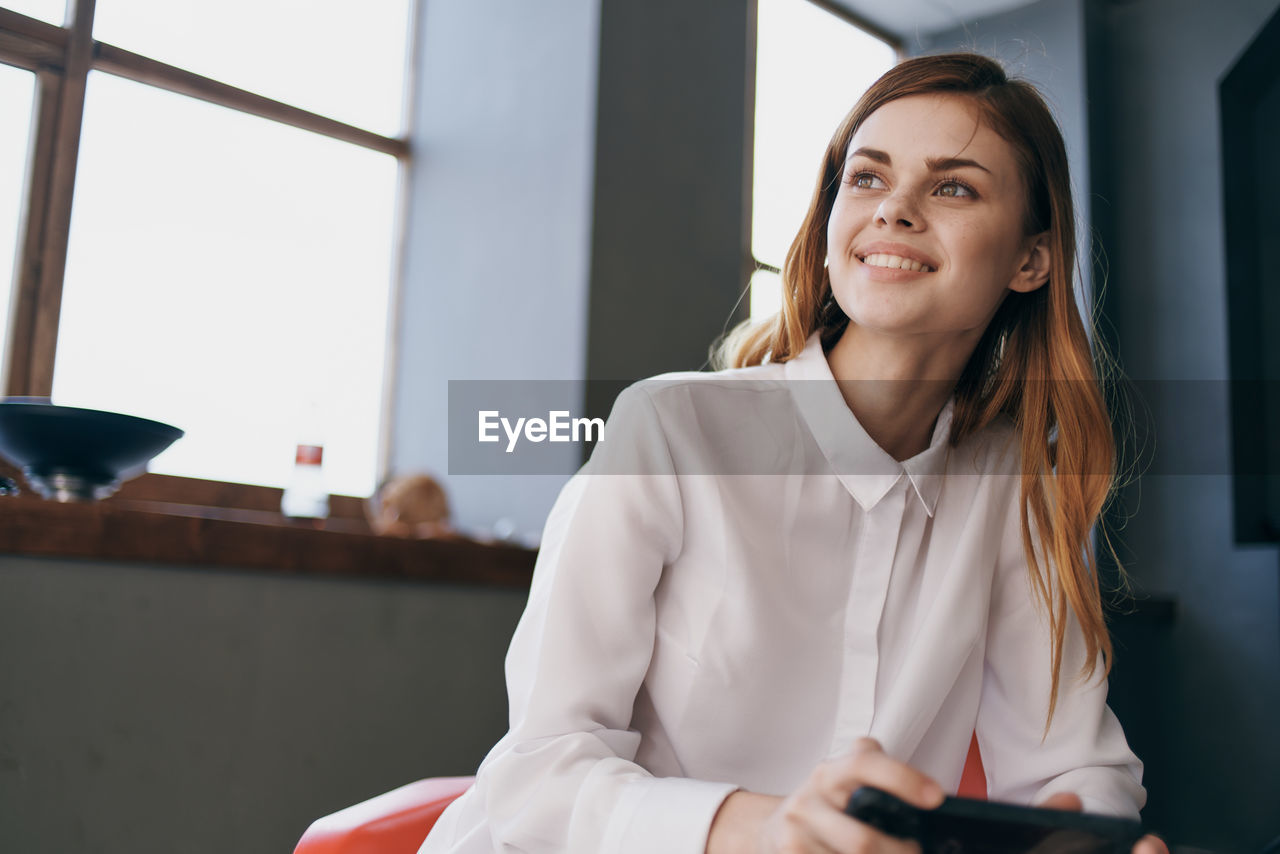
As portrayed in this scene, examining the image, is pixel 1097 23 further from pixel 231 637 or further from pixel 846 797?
pixel 846 797

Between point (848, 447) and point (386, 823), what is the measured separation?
57 cm

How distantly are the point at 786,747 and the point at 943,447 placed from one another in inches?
15.0

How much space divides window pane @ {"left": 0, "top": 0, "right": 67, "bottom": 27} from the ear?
1.77m

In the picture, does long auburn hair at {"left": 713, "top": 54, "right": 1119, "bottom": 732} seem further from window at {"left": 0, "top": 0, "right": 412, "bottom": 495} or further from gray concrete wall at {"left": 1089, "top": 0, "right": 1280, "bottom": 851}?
gray concrete wall at {"left": 1089, "top": 0, "right": 1280, "bottom": 851}

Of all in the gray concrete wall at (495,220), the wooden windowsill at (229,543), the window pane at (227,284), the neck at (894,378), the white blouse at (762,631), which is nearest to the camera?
the white blouse at (762,631)

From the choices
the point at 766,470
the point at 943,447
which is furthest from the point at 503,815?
the point at 943,447

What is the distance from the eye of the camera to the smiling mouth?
1.07 meters

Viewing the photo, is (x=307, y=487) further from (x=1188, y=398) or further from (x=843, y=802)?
(x=1188, y=398)

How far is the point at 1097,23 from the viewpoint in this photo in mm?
3539

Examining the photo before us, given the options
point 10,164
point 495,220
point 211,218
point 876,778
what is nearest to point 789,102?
point 495,220

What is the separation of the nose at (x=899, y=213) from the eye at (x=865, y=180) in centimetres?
6

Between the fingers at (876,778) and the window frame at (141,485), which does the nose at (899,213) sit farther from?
the window frame at (141,485)

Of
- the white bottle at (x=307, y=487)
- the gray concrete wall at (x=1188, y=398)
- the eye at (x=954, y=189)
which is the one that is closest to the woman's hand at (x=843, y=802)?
the eye at (x=954, y=189)

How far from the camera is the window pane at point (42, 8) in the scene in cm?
189
